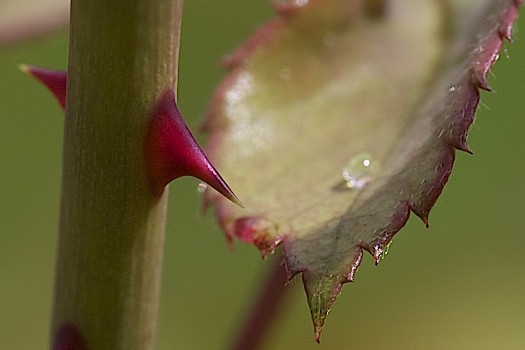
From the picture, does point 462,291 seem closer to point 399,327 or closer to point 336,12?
point 399,327

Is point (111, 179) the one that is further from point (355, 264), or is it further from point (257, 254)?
point (257, 254)

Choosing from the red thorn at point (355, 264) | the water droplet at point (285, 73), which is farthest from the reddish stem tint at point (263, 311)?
the red thorn at point (355, 264)

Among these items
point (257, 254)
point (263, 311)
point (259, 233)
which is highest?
point (259, 233)

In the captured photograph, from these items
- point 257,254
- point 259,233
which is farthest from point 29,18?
point 257,254

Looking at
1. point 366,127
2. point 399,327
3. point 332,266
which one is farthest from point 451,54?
point 399,327

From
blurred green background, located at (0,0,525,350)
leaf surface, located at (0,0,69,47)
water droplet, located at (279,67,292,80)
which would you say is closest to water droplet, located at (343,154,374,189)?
water droplet, located at (279,67,292,80)

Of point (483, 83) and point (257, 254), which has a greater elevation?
point (483, 83)

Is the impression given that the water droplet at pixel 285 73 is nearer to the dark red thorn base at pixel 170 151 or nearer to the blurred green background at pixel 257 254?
the dark red thorn base at pixel 170 151

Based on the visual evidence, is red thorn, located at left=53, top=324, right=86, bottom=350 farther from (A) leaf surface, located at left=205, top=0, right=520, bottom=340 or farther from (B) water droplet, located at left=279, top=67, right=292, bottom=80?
(B) water droplet, located at left=279, top=67, right=292, bottom=80
